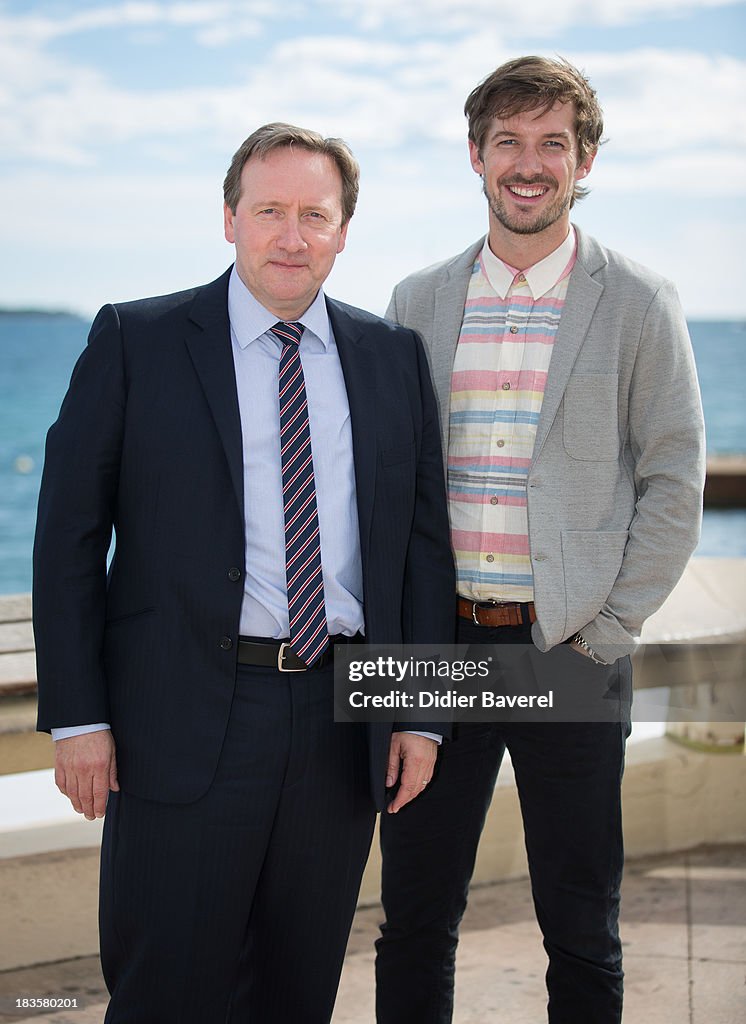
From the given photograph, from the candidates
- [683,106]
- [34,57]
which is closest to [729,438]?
[683,106]

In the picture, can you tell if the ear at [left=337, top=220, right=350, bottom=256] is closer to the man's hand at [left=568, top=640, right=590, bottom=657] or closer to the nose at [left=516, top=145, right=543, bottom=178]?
the nose at [left=516, top=145, right=543, bottom=178]

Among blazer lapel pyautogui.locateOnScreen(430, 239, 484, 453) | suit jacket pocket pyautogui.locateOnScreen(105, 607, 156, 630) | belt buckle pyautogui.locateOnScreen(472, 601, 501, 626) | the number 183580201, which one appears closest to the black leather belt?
suit jacket pocket pyautogui.locateOnScreen(105, 607, 156, 630)

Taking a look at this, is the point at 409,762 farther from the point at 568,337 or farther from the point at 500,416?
the point at 568,337

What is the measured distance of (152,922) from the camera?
5.95 feet

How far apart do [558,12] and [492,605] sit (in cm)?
5848

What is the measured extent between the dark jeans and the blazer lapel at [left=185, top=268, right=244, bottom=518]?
2.12ft

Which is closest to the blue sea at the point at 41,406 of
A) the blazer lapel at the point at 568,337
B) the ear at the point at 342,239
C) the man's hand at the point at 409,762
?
the blazer lapel at the point at 568,337

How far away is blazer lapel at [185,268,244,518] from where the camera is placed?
70.0 inches

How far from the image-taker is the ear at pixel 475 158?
2205 mm

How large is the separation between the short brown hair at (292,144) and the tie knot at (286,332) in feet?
0.73

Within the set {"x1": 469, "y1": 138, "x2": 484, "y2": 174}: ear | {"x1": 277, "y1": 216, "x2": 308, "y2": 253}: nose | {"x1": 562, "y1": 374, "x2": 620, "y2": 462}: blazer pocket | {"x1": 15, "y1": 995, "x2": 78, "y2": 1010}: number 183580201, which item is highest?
{"x1": 469, "y1": 138, "x2": 484, "y2": 174}: ear

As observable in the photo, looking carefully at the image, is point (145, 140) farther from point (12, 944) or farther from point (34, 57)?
point (12, 944)

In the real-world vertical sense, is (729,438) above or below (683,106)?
below

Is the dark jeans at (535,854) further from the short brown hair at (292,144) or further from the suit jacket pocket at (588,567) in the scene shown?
the short brown hair at (292,144)
